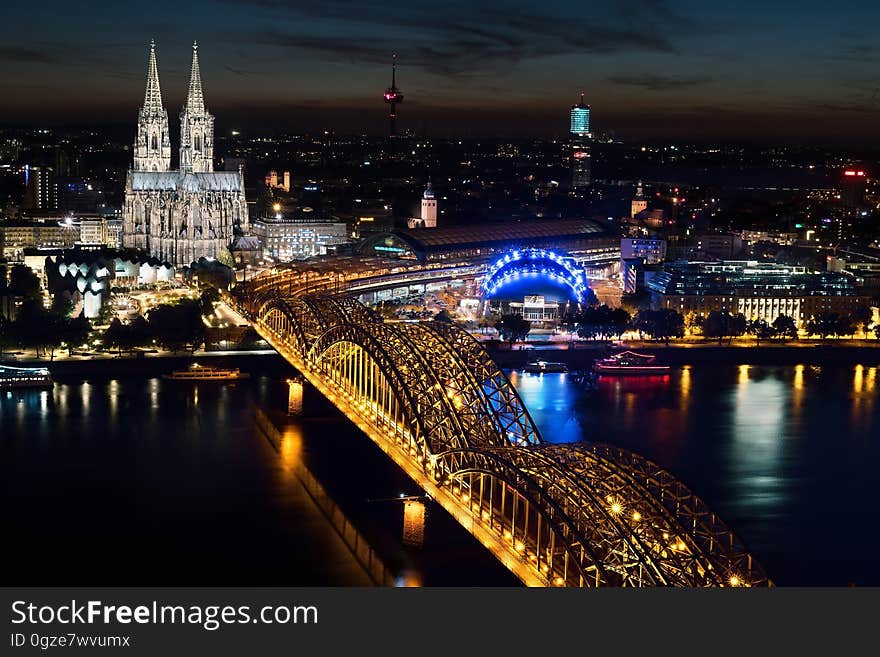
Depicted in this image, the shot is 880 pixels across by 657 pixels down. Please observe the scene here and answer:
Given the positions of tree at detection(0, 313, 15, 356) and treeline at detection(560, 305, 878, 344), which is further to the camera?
treeline at detection(560, 305, 878, 344)

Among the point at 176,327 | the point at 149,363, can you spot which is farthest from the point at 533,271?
the point at 149,363

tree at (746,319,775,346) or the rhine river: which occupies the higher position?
tree at (746,319,775,346)

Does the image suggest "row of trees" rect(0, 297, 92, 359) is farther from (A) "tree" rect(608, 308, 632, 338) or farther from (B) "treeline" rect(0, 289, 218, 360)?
(A) "tree" rect(608, 308, 632, 338)

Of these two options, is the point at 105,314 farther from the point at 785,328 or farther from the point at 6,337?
the point at 785,328

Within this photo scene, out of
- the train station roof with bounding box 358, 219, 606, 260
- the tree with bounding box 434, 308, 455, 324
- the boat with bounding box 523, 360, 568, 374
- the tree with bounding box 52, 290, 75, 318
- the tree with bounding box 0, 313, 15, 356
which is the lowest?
the boat with bounding box 523, 360, 568, 374

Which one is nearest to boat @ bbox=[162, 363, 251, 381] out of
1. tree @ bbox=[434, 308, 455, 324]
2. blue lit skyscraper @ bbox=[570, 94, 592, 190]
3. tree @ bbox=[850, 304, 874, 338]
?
tree @ bbox=[434, 308, 455, 324]

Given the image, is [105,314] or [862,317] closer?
[105,314]

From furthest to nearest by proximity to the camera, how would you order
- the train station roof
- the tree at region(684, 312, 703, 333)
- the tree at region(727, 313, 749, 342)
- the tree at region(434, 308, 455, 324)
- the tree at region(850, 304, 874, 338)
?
the train station roof < the tree at region(850, 304, 874, 338) < the tree at region(684, 312, 703, 333) < the tree at region(727, 313, 749, 342) < the tree at region(434, 308, 455, 324)
